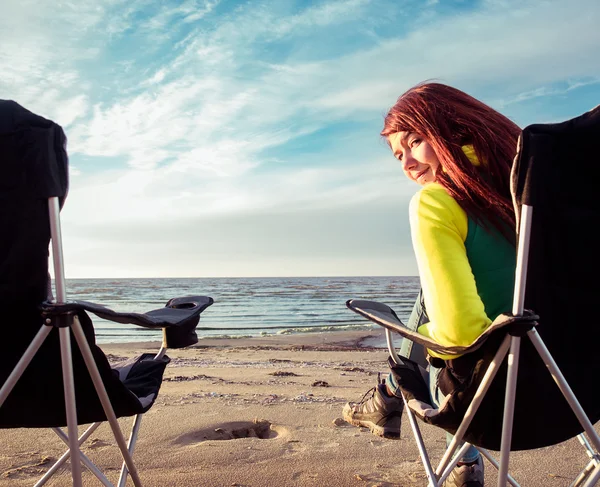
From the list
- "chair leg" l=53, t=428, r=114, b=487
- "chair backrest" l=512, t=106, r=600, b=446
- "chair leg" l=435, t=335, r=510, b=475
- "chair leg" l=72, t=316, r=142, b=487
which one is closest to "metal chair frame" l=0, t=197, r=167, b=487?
"chair leg" l=72, t=316, r=142, b=487

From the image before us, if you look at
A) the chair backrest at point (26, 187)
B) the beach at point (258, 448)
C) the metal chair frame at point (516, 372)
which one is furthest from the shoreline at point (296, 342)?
the chair backrest at point (26, 187)

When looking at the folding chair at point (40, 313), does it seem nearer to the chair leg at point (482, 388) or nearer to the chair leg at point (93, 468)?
the chair leg at point (93, 468)

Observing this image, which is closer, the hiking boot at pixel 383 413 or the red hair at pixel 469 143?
the red hair at pixel 469 143

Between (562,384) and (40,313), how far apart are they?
1525mm

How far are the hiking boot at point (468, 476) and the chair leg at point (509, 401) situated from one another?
0.81 metres

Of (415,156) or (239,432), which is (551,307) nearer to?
(415,156)

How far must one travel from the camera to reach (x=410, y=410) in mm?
1880

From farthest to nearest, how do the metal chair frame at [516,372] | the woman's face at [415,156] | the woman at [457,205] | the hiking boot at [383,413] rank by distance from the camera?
the hiking boot at [383,413], the woman's face at [415,156], the woman at [457,205], the metal chair frame at [516,372]

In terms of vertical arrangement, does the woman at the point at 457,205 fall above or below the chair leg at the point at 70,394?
above

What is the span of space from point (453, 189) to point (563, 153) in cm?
33

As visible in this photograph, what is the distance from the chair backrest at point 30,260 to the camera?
61.6 inches

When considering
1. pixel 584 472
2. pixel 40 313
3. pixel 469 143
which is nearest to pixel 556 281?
pixel 469 143

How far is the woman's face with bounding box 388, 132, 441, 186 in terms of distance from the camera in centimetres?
188

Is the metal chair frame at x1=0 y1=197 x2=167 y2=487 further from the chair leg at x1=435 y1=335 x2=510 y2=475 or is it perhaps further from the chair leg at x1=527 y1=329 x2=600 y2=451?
the chair leg at x1=527 y1=329 x2=600 y2=451
